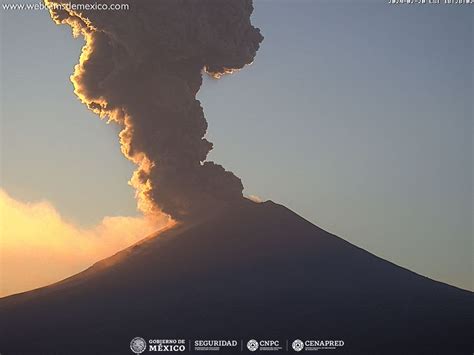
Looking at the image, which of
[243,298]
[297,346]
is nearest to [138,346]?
[297,346]

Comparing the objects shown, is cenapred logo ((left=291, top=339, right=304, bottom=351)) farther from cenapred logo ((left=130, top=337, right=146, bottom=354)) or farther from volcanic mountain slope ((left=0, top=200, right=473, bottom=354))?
cenapred logo ((left=130, top=337, right=146, bottom=354))

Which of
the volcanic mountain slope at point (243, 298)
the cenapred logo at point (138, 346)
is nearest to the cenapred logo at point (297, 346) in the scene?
the volcanic mountain slope at point (243, 298)

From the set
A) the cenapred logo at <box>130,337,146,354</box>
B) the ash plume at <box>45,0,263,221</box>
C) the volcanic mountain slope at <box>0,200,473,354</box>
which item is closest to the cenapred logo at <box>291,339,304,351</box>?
the volcanic mountain slope at <box>0,200,473,354</box>

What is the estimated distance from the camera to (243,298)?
42.5 metres

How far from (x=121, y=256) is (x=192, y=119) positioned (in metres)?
8.43

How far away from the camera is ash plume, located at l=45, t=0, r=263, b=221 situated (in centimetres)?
4531

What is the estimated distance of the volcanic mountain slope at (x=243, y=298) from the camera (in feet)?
126

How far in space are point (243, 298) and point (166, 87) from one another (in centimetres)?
1221

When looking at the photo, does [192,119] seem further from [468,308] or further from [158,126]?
[468,308]

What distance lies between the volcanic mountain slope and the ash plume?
2884mm

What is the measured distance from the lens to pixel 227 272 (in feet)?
149

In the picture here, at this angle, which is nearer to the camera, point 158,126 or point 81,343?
point 81,343

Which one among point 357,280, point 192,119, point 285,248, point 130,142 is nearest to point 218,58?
point 192,119

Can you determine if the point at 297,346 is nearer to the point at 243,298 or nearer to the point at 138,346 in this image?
the point at 138,346
